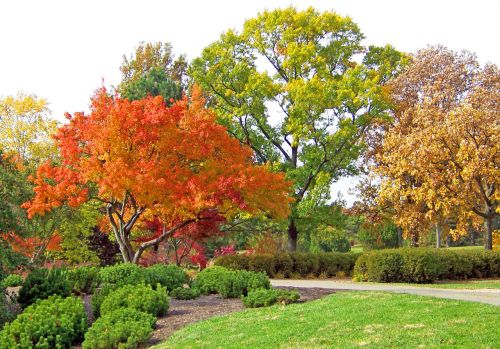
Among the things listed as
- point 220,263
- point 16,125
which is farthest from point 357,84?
point 16,125

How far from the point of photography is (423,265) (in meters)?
20.0

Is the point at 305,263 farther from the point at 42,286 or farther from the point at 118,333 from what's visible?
the point at 118,333

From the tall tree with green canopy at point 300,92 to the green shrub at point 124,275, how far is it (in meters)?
11.9

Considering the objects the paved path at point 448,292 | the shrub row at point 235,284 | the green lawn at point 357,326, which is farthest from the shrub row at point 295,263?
the green lawn at point 357,326

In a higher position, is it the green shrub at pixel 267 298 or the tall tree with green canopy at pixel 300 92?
the tall tree with green canopy at pixel 300 92

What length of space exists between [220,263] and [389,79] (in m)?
14.3

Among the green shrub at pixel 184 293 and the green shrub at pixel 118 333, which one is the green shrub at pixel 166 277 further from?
the green shrub at pixel 118 333

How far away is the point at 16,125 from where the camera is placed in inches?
1305

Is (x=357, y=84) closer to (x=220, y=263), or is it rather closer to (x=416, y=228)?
(x=416, y=228)

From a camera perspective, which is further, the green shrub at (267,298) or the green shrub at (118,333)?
the green shrub at (267,298)

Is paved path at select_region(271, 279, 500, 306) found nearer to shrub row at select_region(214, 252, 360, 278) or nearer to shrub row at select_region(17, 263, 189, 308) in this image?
shrub row at select_region(17, 263, 189, 308)

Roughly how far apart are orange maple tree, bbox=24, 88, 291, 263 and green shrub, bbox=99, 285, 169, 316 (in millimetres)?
3132

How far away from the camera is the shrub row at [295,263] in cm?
2390

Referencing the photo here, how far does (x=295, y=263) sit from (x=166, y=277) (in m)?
11.3
